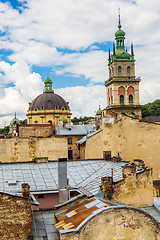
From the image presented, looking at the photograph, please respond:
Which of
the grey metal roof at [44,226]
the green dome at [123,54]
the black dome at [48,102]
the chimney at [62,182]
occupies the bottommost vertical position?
the grey metal roof at [44,226]

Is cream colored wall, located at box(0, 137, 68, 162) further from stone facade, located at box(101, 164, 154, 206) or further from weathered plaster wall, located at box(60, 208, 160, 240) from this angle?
weathered plaster wall, located at box(60, 208, 160, 240)

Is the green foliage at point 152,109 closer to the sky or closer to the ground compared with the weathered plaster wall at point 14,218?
closer to the sky

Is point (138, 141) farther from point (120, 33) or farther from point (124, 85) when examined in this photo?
point (120, 33)

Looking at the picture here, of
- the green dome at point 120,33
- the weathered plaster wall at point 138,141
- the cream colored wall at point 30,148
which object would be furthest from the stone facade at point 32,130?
the green dome at point 120,33

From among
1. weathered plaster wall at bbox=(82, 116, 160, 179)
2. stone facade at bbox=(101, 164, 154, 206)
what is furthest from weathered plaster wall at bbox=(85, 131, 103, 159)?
stone facade at bbox=(101, 164, 154, 206)

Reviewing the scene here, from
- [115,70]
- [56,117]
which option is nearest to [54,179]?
[115,70]

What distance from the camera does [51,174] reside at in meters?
21.5

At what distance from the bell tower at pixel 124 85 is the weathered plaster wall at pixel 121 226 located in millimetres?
75062

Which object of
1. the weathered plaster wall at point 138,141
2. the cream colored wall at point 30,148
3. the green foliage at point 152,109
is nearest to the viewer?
the weathered plaster wall at point 138,141

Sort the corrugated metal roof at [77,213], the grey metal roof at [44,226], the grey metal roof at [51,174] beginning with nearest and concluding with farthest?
the corrugated metal roof at [77,213], the grey metal roof at [44,226], the grey metal roof at [51,174]

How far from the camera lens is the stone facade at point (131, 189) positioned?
1609cm

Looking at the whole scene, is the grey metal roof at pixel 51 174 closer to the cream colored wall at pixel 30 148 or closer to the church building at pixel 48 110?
the cream colored wall at pixel 30 148

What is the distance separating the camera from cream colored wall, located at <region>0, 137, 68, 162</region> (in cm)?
3875

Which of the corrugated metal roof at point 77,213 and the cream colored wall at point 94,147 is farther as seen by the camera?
the cream colored wall at point 94,147
